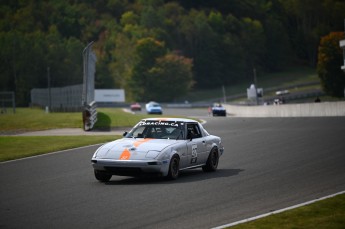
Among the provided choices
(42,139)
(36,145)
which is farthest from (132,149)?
(42,139)

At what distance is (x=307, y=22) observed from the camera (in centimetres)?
19988

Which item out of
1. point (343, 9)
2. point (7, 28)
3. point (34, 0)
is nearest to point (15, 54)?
point (7, 28)

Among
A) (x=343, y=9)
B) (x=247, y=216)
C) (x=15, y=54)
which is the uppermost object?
(x=343, y=9)

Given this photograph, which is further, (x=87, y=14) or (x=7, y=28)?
(x=87, y=14)

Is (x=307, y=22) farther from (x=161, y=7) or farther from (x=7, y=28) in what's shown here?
(x=7, y=28)

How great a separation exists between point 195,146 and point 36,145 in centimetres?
1265

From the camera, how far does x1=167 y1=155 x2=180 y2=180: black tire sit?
1580 centimetres

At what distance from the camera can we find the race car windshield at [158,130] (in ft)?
55.4

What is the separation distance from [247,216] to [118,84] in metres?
144

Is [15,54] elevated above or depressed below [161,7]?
below

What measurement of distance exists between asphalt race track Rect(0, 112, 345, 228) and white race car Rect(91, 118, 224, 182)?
274mm

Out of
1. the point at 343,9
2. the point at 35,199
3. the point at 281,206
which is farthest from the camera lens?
the point at 343,9

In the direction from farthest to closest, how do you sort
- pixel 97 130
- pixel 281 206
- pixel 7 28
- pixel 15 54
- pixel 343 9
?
pixel 343 9, pixel 7 28, pixel 15 54, pixel 97 130, pixel 281 206

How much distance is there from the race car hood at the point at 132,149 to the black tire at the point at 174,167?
0.31 metres
